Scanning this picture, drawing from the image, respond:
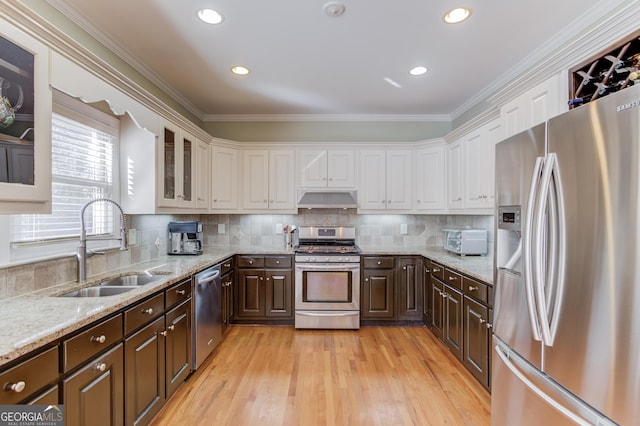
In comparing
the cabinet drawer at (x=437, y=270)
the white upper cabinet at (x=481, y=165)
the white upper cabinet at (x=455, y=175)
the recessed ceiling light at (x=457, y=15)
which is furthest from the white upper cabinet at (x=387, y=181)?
the recessed ceiling light at (x=457, y=15)

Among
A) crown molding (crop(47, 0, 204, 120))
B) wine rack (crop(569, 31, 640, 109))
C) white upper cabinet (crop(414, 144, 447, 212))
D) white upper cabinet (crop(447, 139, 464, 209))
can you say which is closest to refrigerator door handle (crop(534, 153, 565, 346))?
wine rack (crop(569, 31, 640, 109))

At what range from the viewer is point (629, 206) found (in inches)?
38.9

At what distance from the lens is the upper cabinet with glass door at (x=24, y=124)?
1257 millimetres

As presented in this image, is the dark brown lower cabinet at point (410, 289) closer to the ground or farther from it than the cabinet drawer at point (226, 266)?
closer to the ground

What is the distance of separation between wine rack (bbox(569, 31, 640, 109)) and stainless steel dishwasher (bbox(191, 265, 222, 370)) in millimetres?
2910

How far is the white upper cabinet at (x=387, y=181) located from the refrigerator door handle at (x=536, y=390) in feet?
7.82

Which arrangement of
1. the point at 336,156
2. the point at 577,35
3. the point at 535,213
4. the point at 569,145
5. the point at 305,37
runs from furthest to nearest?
the point at 336,156 → the point at 305,37 → the point at 577,35 → the point at 535,213 → the point at 569,145

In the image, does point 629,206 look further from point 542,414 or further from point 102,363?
point 102,363

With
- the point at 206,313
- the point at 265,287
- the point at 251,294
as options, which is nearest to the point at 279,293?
the point at 265,287

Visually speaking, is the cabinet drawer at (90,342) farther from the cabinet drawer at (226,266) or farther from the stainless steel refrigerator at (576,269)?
the stainless steel refrigerator at (576,269)

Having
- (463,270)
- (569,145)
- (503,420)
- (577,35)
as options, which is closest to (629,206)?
(569,145)

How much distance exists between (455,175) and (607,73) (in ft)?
6.53

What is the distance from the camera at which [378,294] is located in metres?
3.61

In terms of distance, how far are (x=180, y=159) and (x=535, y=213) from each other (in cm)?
297
